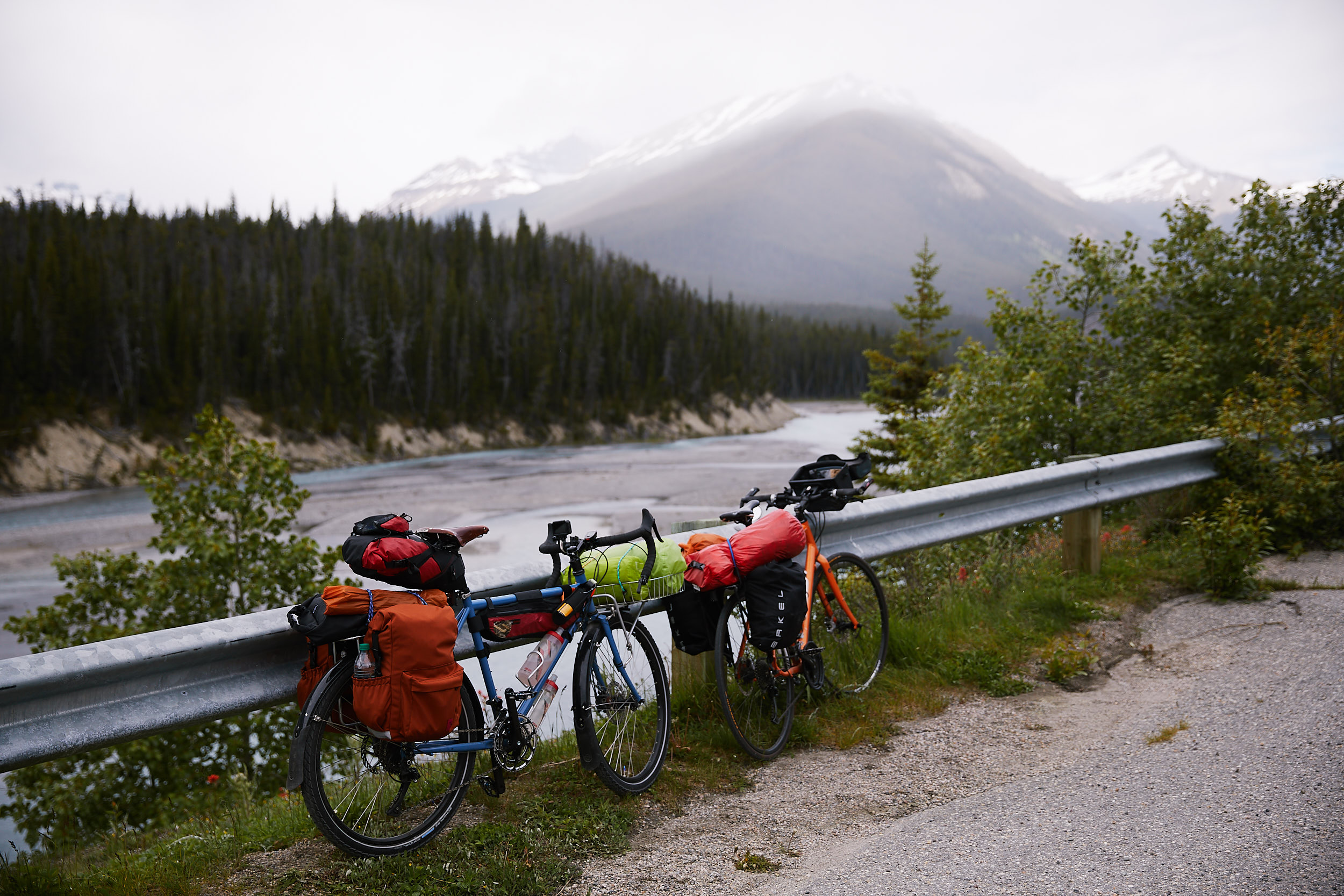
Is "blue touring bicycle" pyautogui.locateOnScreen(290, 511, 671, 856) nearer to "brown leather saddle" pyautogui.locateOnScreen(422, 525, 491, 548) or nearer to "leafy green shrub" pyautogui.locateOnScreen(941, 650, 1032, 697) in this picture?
"brown leather saddle" pyautogui.locateOnScreen(422, 525, 491, 548)

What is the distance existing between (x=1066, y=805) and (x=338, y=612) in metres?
2.85

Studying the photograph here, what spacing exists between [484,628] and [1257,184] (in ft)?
36.7

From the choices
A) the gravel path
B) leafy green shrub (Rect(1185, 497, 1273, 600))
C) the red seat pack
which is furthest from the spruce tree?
the red seat pack

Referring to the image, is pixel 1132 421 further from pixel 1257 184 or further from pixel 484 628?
pixel 484 628

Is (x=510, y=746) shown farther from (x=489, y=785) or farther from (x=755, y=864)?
(x=755, y=864)

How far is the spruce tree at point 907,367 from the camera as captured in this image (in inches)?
1101

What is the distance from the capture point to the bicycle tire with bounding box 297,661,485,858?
285 centimetres

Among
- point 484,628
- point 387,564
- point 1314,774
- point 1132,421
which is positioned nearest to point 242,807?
point 484,628

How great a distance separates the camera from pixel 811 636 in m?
4.74

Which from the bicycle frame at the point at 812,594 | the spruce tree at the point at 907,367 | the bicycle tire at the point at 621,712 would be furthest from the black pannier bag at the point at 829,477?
the spruce tree at the point at 907,367

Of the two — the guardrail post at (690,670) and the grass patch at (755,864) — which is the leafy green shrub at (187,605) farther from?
the grass patch at (755,864)

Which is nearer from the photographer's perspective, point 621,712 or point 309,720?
Answer: point 309,720

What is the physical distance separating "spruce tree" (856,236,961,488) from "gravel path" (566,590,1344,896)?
22924 millimetres

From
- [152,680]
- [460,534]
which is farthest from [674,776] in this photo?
[152,680]
